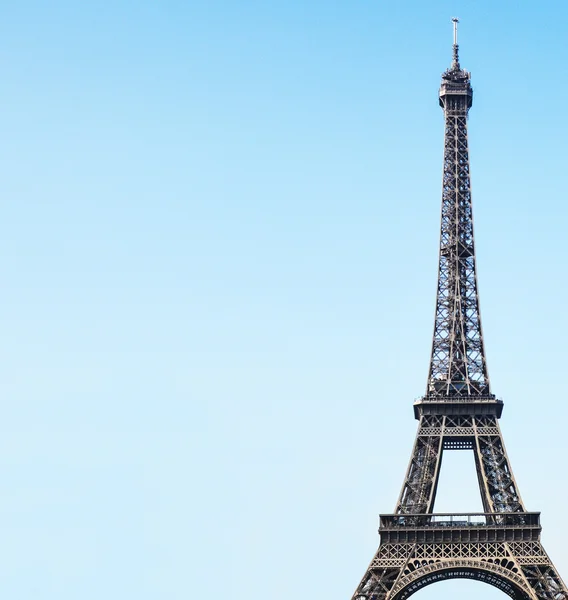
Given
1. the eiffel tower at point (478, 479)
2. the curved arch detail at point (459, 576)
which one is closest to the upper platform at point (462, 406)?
the eiffel tower at point (478, 479)

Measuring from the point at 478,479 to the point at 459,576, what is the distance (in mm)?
8332

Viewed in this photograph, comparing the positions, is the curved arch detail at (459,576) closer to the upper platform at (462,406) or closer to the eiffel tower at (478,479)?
the eiffel tower at (478,479)

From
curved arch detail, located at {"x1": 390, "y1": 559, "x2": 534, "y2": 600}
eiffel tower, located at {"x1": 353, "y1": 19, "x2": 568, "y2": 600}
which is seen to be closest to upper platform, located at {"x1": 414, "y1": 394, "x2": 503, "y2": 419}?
eiffel tower, located at {"x1": 353, "y1": 19, "x2": 568, "y2": 600}

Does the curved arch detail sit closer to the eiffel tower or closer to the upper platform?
the eiffel tower

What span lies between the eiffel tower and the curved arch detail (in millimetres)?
81

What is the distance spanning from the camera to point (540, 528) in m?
108

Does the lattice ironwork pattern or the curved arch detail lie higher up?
the lattice ironwork pattern

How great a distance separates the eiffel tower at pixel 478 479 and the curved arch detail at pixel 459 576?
8 centimetres

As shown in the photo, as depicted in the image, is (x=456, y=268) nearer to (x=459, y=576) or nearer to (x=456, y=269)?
(x=456, y=269)

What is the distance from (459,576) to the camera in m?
110

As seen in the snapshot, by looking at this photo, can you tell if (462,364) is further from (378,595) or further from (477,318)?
(378,595)

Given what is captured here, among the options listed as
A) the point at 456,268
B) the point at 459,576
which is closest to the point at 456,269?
the point at 456,268

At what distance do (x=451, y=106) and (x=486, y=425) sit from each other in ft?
105

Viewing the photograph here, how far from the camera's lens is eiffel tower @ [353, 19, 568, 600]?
10656 centimetres
